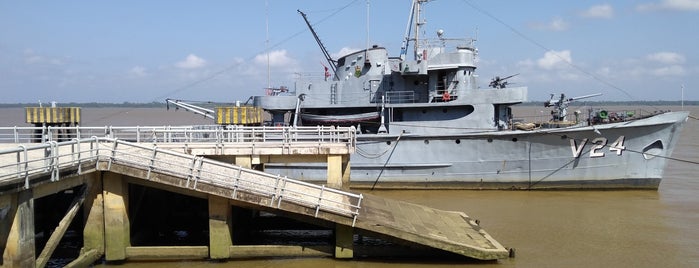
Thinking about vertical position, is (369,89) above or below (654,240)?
above

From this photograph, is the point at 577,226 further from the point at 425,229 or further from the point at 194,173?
the point at 194,173

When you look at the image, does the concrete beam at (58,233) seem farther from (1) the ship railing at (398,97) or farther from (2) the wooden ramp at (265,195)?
(1) the ship railing at (398,97)

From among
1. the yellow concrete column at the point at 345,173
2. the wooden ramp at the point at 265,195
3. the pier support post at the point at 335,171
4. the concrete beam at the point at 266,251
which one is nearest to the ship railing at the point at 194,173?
the wooden ramp at the point at 265,195

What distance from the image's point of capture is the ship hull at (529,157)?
23469mm

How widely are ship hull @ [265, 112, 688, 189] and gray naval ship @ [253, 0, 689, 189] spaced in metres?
0.04

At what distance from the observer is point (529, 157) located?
24.1 m

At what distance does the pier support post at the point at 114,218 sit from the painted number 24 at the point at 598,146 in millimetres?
18067

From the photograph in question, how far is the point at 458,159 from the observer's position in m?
24.4

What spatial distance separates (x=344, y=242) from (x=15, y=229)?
719 centimetres

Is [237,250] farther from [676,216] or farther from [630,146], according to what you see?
[630,146]

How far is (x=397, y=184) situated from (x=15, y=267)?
16.8m

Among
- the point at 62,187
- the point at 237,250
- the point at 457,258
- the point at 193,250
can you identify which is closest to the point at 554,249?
the point at 457,258

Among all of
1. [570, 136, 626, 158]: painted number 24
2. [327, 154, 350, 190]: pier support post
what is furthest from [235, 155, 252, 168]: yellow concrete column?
[570, 136, 626, 158]: painted number 24

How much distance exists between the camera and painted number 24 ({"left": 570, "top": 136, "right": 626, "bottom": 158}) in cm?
2356
